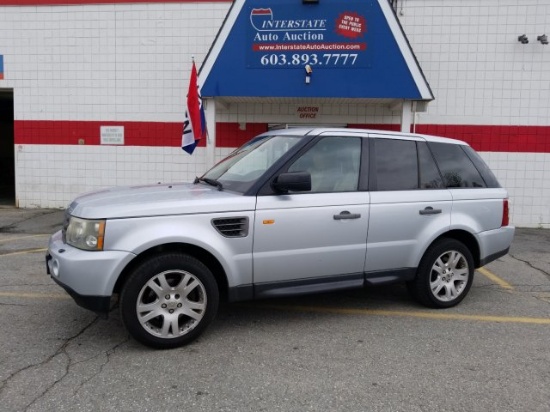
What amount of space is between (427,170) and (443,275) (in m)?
1.10

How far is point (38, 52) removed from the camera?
39.8ft

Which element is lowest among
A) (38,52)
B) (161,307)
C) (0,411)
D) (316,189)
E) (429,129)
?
(0,411)

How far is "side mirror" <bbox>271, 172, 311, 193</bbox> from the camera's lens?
389 cm

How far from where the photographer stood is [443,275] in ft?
16.0

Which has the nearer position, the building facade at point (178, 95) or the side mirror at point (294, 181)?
the side mirror at point (294, 181)

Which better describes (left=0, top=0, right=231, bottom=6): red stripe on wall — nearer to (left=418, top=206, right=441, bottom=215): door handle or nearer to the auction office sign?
the auction office sign

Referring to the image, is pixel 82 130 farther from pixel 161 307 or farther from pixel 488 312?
pixel 488 312

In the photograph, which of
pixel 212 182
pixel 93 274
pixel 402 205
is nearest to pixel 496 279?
pixel 402 205

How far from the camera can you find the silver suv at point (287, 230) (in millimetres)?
3662

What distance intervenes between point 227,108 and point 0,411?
31.0 ft

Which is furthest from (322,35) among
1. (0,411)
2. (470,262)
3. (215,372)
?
(0,411)

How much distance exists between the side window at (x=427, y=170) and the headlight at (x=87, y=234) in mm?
3096

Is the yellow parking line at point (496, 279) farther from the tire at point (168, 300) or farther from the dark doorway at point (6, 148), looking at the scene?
the dark doorway at point (6, 148)

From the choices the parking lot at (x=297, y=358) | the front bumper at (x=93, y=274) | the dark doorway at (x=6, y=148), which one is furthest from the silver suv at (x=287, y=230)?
the dark doorway at (x=6, y=148)
